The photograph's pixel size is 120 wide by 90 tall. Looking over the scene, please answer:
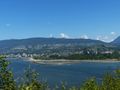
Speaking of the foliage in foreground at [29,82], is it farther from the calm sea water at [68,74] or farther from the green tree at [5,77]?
the calm sea water at [68,74]

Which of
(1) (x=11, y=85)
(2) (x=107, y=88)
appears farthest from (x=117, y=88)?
(1) (x=11, y=85)

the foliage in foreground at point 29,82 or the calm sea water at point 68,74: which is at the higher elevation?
the foliage in foreground at point 29,82

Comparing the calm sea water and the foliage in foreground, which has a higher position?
the foliage in foreground

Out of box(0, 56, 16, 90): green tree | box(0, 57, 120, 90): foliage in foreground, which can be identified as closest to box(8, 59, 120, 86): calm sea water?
box(0, 57, 120, 90): foliage in foreground

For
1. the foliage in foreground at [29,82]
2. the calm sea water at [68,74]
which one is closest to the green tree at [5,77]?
the foliage in foreground at [29,82]

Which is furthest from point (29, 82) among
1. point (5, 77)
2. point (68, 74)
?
point (68, 74)

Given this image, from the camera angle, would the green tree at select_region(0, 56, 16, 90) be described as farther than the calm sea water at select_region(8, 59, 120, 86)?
No

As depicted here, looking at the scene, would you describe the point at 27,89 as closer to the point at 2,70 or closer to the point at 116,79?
the point at 2,70

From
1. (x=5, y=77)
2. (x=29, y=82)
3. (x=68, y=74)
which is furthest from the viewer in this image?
(x=68, y=74)

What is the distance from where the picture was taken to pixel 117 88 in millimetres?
24266

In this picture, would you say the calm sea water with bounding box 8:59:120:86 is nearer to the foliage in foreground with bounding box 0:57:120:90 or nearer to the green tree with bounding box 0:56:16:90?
the foliage in foreground with bounding box 0:57:120:90

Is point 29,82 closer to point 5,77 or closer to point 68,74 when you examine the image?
point 5,77

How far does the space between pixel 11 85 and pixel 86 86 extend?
7.68 m

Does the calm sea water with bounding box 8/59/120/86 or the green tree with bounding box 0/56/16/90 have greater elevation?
the green tree with bounding box 0/56/16/90
